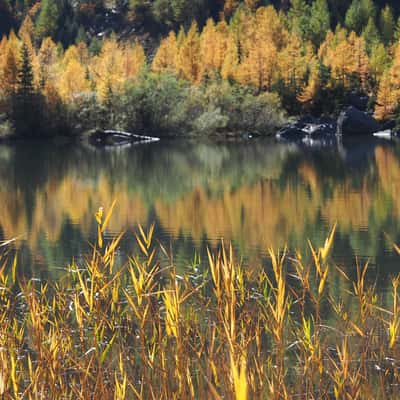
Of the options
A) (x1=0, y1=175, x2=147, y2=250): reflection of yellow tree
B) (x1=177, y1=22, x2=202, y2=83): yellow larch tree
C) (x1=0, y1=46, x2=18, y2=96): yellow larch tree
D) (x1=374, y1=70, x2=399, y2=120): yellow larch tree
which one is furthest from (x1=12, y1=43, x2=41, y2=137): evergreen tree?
(x1=0, y1=175, x2=147, y2=250): reflection of yellow tree

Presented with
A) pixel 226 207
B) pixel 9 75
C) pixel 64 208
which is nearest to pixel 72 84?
pixel 9 75

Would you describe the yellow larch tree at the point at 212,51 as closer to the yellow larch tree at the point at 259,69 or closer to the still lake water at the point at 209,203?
the yellow larch tree at the point at 259,69

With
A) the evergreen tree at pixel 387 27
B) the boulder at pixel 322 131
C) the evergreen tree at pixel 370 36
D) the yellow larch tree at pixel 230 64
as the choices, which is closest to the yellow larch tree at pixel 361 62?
Answer: the evergreen tree at pixel 370 36

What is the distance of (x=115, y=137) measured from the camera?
60.4 metres

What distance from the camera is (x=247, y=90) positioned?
229 feet

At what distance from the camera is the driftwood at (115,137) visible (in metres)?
60.1

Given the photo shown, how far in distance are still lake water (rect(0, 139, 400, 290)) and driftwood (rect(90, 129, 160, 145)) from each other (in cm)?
1806

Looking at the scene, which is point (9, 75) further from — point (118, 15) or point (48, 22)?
point (118, 15)

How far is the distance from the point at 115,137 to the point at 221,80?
49.2ft

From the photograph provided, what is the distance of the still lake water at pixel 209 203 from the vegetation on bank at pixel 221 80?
21.3 metres

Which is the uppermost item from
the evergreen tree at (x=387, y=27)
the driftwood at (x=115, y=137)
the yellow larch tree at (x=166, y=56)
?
the evergreen tree at (x=387, y=27)

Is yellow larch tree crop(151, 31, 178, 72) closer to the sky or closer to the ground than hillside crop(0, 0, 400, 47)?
closer to the ground

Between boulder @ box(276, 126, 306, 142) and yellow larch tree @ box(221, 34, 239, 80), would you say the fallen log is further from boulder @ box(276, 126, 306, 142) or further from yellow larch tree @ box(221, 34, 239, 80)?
yellow larch tree @ box(221, 34, 239, 80)

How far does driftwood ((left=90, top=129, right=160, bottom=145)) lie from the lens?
60.1 metres
